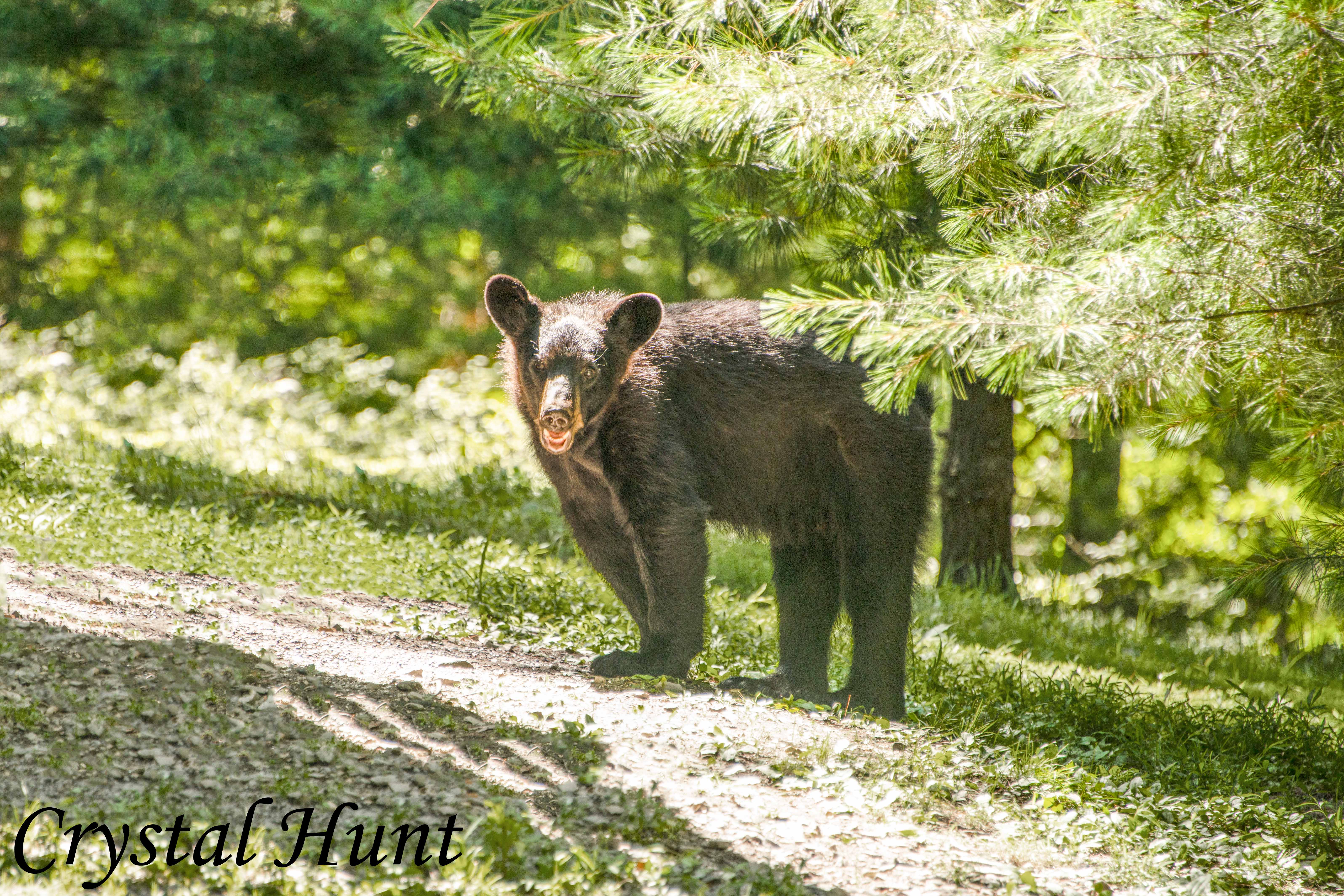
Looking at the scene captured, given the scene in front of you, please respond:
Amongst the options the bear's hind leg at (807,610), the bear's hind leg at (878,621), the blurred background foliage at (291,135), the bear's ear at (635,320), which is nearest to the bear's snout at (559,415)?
the bear's ear at (635,320)

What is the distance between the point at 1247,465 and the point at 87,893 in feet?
38.7

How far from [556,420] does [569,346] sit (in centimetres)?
41

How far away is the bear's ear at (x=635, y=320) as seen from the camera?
183 inches

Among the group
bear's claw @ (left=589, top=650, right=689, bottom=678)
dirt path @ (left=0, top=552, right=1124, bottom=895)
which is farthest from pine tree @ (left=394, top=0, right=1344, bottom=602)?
bear's claw @ (left=589, top=650, right=689, bottom=678)

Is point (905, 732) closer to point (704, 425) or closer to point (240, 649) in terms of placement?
point (704, 425)

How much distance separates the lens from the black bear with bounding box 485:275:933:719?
182 inches

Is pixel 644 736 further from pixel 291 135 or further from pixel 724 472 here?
pixel 291 135

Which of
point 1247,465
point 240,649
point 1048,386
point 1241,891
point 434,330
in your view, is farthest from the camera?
point 434,330

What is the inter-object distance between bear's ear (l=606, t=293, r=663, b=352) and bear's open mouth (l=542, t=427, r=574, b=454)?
0.53m

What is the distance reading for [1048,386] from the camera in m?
3.81

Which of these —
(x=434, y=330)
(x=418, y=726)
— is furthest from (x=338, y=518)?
(x=434, y=330)

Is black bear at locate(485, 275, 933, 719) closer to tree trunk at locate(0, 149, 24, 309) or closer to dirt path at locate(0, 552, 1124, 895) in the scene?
dirt path at locate(0, 552, 1124, 895)

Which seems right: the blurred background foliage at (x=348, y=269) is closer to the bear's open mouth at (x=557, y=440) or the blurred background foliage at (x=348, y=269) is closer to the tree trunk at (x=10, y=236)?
the tree trunk at (x=10, y=236)

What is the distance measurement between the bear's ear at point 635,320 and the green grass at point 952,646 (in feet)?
3.82
